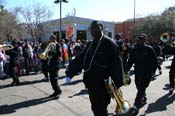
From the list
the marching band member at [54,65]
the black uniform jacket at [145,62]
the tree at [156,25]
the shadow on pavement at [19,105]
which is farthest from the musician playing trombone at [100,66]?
the tree at [156,25]

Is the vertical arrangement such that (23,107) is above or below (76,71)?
below

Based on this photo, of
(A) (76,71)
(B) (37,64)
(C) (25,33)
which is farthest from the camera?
(C) (25,33)

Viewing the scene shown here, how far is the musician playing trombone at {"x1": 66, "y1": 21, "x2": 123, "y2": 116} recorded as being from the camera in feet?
17.7

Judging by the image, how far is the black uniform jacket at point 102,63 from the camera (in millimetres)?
5371

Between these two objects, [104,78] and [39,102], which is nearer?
[104,78]

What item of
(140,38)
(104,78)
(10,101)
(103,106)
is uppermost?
(140,38)

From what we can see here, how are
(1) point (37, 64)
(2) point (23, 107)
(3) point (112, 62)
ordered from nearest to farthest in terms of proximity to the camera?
(3) point (112, 62)
(2) point (23, 107)
(1) point (37, 64)

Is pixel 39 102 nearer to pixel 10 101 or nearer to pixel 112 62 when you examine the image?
pixel 10 101

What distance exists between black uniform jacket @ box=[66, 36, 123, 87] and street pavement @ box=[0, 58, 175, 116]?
9.41ft

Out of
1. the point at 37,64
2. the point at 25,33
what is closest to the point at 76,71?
the point at 37,64

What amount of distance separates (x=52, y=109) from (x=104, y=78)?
364cm

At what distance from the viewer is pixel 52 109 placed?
8.81m

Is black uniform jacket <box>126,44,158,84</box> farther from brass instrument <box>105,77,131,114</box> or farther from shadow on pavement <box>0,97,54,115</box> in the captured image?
brass instrument <box>105,77,131,114</box>

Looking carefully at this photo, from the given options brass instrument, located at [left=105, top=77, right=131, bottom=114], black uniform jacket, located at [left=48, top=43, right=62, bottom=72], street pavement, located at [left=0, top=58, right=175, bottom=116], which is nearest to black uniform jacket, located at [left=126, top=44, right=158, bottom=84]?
street pavement, located at [left=0, top=58, right=175, bottom=116]
